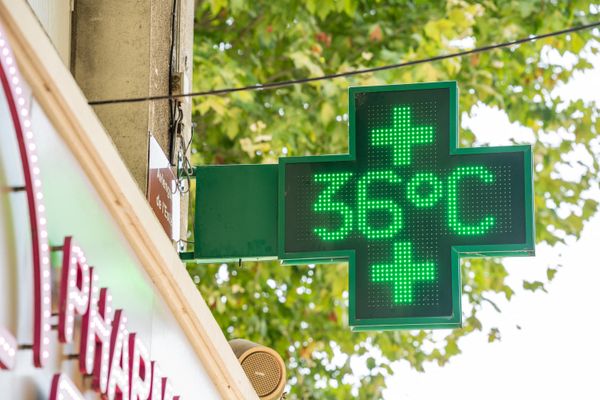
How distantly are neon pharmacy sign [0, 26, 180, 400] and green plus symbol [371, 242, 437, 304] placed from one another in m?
1.40

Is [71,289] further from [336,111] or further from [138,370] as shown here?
[336,111]

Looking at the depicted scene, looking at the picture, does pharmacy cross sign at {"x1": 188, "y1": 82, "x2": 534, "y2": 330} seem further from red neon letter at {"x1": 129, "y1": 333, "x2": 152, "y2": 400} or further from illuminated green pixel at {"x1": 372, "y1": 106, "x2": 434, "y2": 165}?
red neon letter at {"x1": 129, "y1": 333, "x2": 152, "y2": 400}

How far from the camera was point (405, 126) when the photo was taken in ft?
21.2

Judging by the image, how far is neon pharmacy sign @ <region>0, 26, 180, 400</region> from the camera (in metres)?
4.10

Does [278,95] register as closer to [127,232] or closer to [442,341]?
[442,341]

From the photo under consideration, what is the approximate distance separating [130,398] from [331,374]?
360 inches

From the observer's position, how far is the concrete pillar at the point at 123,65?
7.00 meters

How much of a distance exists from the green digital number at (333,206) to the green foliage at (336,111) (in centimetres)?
566

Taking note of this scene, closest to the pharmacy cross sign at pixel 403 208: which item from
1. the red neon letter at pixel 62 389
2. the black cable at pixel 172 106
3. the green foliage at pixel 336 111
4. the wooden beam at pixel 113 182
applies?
the wooden beam at pixel 113 182

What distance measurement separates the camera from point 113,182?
5.08 meters

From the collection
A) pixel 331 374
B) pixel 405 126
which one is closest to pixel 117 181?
pixel 405 126

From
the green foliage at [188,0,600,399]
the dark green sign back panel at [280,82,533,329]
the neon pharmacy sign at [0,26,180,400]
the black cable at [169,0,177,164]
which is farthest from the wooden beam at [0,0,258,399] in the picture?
Answer: the green foliage at [188,0,600,399]

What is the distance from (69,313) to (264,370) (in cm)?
419

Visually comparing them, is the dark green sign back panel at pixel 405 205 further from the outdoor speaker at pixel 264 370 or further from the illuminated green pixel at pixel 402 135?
the outdoor speaker at pixel 264 370
